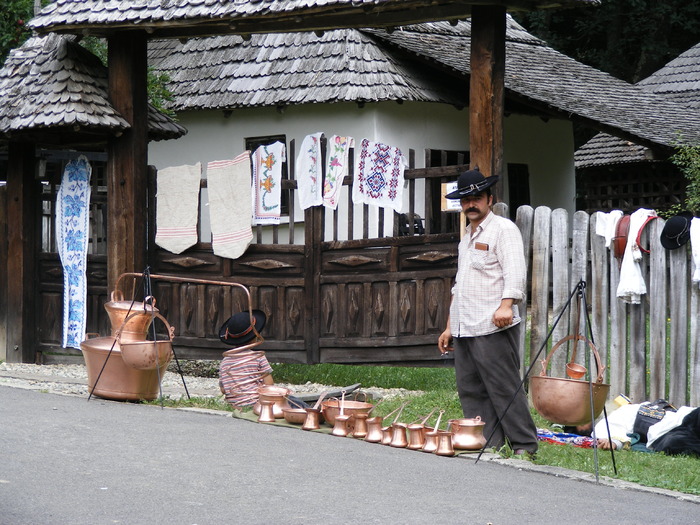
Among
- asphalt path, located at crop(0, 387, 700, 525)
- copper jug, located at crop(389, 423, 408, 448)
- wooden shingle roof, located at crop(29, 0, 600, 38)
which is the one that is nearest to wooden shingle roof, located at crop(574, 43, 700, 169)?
wooden shingle roof, located at crop(29, 0, 600, 38)

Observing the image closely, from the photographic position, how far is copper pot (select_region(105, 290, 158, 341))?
10.0 metres

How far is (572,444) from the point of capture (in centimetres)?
862

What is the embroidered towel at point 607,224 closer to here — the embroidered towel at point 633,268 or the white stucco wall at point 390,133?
the embroidered towel at point 633,268

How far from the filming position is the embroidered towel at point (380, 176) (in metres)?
11.3

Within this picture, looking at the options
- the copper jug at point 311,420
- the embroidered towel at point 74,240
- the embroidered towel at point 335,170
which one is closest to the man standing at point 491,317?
the copper jug at point 311,420

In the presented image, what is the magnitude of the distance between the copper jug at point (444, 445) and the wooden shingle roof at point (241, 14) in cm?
385

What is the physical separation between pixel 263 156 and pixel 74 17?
7.63ft

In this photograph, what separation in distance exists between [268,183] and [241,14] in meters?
1.87

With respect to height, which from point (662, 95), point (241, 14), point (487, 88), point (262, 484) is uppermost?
point (662, 95)

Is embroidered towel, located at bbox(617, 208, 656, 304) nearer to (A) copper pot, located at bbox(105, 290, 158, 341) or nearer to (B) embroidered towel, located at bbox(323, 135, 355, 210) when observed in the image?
(B) embroidered towel, located at bbox(323, 135, 355, 210)

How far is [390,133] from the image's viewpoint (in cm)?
1748

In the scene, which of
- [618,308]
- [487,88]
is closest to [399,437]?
[618,308]

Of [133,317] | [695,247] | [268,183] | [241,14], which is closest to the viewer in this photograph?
[695,247]

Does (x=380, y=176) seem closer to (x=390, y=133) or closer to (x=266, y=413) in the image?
(x=266, y=413)
